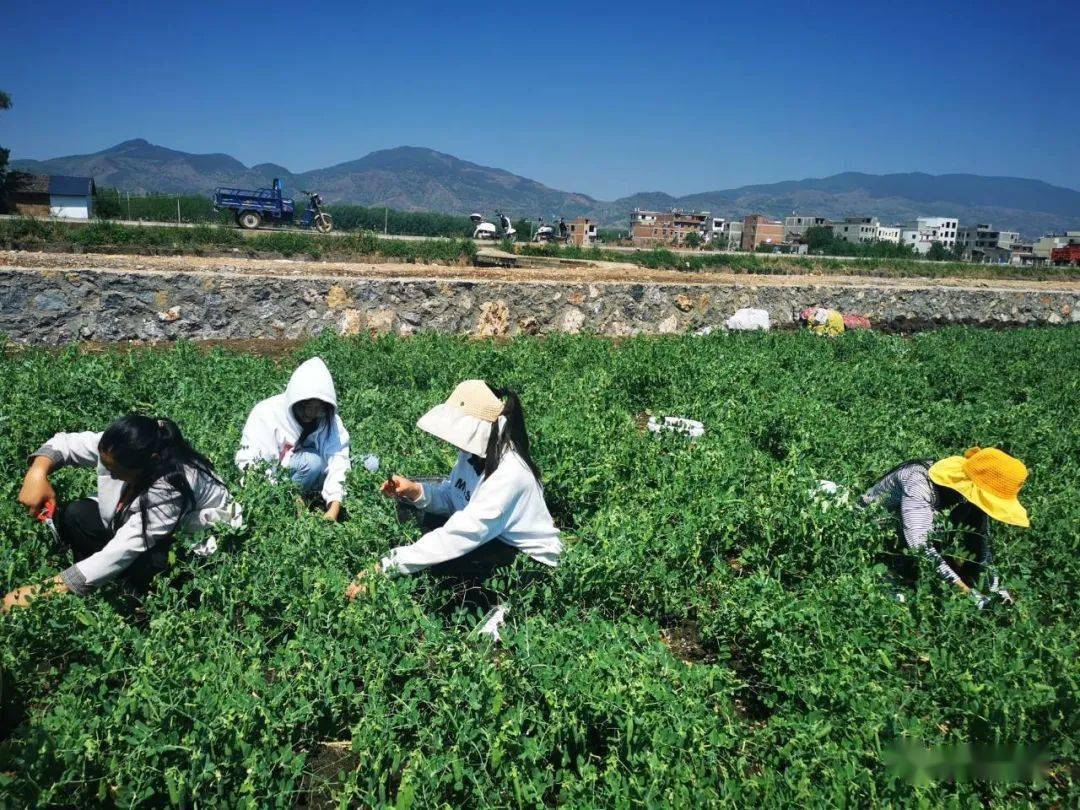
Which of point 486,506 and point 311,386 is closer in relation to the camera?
point 486,506

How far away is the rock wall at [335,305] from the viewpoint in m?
9.18

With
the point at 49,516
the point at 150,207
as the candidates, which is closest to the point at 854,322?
the point at 49,516

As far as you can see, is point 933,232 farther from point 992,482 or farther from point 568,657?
point 568,657

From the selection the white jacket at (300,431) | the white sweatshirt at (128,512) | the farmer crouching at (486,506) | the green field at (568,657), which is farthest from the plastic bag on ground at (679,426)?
the white sweatshirt at (128,512)

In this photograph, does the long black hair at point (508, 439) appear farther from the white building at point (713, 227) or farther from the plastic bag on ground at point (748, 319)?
the white building at point (713, 227)

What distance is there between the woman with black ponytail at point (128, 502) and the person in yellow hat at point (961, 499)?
3518 millimetres

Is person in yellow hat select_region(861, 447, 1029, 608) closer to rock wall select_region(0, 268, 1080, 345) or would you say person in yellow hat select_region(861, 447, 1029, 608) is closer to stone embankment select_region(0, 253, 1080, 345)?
stone embankment select_region(0, 253, 1080, 345)

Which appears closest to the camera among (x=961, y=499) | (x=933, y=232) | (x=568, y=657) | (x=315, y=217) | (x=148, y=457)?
(x=568, y=657)

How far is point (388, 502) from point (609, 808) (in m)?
2.09

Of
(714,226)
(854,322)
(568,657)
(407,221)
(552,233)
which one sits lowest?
(568,657)

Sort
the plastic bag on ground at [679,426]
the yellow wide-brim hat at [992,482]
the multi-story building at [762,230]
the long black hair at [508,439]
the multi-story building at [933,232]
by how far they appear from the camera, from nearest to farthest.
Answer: the long black hair at [508,439] → the yellow wide-brim hat at [992,482] → the plastic bag on ground at [679,426] → the multi-story building at [762,230] → the multi-story building at [933,232]

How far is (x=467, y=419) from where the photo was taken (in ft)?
→ 12.1

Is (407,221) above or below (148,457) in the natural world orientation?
above

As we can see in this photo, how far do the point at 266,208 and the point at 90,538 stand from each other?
29284mm
